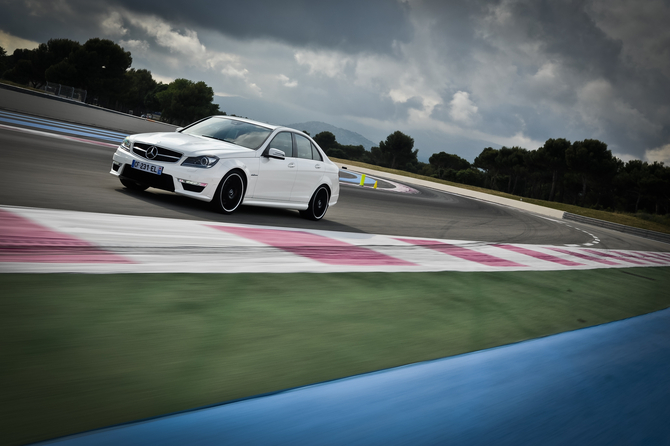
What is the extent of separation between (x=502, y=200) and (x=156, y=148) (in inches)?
1350

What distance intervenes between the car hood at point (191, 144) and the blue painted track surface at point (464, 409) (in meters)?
4.93

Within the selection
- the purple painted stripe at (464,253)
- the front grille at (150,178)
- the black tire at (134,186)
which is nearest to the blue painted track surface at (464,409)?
the purple painted stripe at (464,253)

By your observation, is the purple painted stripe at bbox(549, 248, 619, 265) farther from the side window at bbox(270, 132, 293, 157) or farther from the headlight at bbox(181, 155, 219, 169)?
the headlight at bbox(181, 155, 219, 169)

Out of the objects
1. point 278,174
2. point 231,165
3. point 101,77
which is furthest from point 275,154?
point 101,77

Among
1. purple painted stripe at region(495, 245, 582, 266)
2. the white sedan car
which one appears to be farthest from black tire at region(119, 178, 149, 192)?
purple painted stripe at region(495, 245, 582, 266)

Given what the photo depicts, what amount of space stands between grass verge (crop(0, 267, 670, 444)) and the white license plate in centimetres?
341

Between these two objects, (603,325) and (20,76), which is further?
(20,76)

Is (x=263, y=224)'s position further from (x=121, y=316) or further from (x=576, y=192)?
(x=576, y=192)

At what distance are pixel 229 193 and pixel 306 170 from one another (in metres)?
1.65

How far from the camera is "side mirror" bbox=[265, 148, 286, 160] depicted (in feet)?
26.2

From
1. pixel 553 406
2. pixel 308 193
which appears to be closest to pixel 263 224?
pixel 308 193

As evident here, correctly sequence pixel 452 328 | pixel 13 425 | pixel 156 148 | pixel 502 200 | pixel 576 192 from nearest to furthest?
pixel 13 425
pixel 452 328
pixel 156 148
pixel 502 200
pixel 576 192

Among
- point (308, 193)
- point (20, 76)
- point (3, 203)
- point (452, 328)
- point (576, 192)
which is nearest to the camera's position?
point (452, 328)

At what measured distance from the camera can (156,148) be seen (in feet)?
24.3
